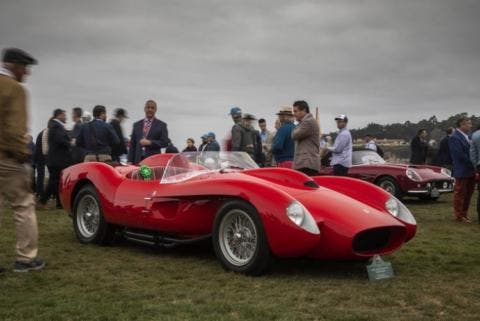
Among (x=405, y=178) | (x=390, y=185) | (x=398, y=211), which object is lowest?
(x=390, y=185)

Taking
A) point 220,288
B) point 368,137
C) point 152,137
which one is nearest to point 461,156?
point 152,137

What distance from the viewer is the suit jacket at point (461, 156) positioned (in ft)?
30.2

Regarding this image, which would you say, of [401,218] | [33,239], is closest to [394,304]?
[401,218]

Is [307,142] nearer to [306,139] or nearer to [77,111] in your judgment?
[306,139]

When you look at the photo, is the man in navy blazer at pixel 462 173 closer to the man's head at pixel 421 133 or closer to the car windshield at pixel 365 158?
the car windshield at pixel 365 158

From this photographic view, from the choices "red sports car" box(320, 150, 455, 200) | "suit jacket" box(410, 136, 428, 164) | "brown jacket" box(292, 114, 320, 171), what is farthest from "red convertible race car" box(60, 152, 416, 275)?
"suit jacket" box(410, 136, 428, 164)

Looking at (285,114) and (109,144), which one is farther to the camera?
(109,144)

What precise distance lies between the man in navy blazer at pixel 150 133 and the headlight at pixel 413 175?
6.02 meters

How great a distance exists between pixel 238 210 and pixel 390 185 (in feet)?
28.0

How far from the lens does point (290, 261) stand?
5.61 meters

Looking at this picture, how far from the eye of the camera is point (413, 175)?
12570 mm

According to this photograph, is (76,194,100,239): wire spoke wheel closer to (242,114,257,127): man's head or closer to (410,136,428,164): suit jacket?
(242,114,257,127): man's head

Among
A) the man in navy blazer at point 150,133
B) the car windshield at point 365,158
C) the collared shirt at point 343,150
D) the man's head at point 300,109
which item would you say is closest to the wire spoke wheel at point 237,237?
the man's head at point 300,109

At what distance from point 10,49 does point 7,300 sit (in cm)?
225
